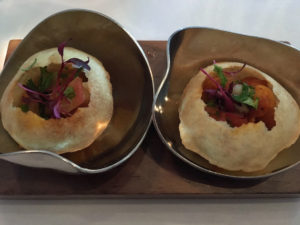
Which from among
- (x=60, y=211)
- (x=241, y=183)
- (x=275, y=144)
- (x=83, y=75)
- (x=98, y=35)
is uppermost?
(x=98, y=35)

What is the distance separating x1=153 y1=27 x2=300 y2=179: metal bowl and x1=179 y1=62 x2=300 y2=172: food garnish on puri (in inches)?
3.1

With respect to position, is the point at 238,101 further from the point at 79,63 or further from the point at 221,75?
the point at 79,63

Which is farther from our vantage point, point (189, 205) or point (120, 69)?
point (120, 69)

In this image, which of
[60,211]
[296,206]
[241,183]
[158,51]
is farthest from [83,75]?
[296,206]

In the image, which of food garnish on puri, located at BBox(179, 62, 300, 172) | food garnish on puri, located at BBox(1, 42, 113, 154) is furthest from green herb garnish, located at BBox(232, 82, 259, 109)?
food garnish on puri, located at BBox(1, 42, 113, 154)

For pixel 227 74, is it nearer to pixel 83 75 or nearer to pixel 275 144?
pixel 275 144

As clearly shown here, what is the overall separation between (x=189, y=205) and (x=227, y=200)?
12cm

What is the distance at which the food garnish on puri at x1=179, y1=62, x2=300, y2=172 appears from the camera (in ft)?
3.09

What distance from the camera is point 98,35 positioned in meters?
1.15

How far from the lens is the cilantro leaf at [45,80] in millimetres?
975

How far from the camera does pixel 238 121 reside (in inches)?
37.2

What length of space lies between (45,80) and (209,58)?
1.81ft

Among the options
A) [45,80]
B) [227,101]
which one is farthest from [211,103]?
[45,80]

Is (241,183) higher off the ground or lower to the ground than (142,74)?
lower
